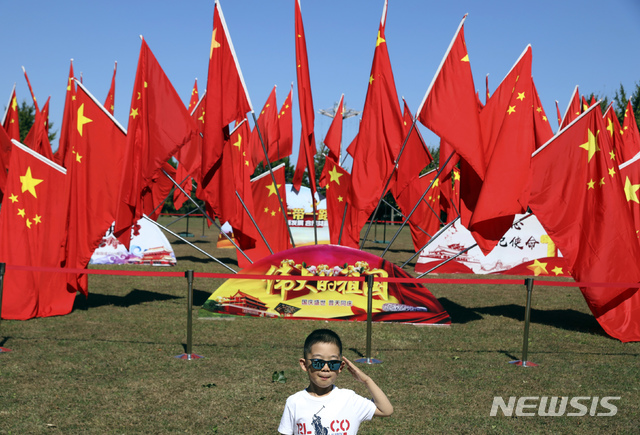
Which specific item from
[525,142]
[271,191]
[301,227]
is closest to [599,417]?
[525,142]

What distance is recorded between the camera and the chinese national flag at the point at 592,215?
940 centimetres

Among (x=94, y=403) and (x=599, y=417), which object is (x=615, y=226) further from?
(x=94, y=403)

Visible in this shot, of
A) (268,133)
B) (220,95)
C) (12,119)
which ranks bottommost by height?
(220,95)

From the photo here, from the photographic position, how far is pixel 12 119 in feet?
55.5

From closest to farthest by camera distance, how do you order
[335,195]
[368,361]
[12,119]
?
[368,361] < [335,195] < [12,119]

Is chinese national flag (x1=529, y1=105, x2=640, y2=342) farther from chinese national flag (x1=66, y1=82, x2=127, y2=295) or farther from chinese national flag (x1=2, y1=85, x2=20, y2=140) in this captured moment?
chinese national flag (x1=2, y1=85, x2=20, y2=140)

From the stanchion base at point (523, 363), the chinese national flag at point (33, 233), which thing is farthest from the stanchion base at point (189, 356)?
the stanchion base at point (523, 363)

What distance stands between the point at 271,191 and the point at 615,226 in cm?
895

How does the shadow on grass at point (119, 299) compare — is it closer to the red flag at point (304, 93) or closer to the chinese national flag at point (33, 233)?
the chinese national flag at point (33, 233)

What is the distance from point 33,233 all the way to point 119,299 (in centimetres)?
277

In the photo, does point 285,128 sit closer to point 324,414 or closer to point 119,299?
point 119,299

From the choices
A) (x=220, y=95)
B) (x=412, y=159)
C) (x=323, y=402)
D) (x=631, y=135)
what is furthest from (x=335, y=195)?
(x=323, y=402)

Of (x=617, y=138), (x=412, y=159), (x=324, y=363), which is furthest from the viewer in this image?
(x=617, y=138)

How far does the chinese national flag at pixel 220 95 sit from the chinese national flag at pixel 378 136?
1.99 metres
